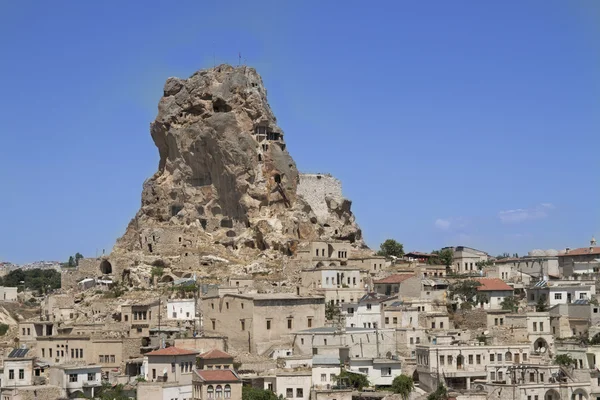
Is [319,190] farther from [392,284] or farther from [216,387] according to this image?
[216,387]

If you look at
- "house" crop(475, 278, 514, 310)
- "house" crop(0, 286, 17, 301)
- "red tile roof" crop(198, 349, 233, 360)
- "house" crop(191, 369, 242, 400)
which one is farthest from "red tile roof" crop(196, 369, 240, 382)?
"house" crop(0, 286, 17, 301)

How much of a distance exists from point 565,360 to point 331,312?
18.3m

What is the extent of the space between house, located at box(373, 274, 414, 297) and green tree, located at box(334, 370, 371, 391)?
22933 millimetres

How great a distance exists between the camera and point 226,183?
4198 inches

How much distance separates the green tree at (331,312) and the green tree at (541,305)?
48.6 ft

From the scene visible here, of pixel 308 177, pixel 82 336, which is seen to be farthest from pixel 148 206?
pixel 82 336

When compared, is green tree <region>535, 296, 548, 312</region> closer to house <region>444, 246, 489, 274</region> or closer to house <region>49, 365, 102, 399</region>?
house <region>444, 246, 489, 274</region>

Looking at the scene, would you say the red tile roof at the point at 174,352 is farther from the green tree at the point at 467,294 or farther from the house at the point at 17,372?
the green tree at the point at 467,294

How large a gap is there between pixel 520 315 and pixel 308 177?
4390 centimetres

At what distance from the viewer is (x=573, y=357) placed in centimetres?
6875

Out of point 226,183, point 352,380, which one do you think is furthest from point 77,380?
point 226,183

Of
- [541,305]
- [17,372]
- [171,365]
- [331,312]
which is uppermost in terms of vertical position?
[541,305]

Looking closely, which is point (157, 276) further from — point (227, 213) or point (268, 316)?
point (268, 316)

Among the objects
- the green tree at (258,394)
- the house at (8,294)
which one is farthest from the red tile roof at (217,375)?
the house at (8,294)
